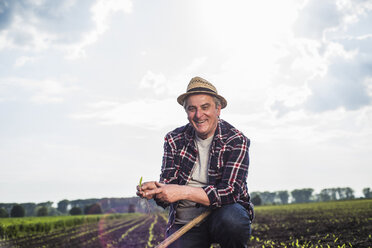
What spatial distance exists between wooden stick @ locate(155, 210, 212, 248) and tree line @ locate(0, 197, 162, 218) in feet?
0.84

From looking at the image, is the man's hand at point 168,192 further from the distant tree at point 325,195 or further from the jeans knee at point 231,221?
the distant tree at point 325,195

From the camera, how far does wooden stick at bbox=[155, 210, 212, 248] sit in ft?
7.62

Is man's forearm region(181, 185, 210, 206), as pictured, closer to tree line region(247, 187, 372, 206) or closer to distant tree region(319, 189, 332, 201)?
tree line region(247, 187, 372, 206)

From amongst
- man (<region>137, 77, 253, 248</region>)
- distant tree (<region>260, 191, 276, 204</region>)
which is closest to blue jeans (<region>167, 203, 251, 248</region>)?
man (<region>137, 77, 253, 248</region>)

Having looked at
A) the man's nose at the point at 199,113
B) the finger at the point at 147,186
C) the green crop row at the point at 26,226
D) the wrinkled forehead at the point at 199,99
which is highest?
the wrinkled forehead at the point at 199,99

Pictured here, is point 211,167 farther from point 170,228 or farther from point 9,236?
point 9,236

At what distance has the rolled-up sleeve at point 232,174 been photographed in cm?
252

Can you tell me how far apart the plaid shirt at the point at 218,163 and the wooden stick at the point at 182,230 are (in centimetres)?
16

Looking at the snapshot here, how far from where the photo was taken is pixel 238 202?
108 inches

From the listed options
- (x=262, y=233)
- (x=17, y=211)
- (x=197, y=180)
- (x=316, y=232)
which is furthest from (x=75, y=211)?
(x=197, y=180)

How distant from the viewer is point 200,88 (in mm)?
2807

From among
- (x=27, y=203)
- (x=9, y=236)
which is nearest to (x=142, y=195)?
(x=9, y=236)

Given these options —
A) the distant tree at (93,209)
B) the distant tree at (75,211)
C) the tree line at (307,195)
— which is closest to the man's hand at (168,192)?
the distant tree at (75,211)

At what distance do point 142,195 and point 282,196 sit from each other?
143070mm
